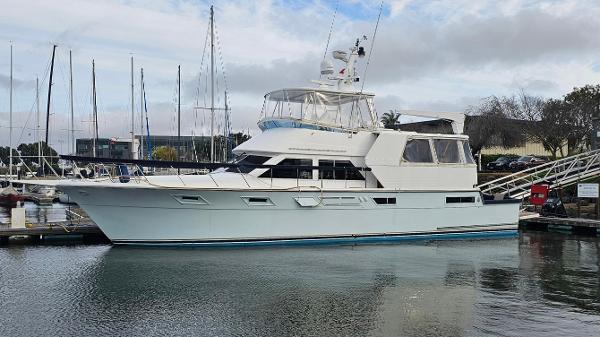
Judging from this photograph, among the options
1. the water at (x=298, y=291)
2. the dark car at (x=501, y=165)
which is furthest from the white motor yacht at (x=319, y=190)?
the dark car at (x=501, y=165)

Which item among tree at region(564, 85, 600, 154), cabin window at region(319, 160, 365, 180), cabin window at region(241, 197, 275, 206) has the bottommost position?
cabin window at region(241, 197, 275, 206)

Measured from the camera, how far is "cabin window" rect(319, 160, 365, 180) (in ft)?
57.3

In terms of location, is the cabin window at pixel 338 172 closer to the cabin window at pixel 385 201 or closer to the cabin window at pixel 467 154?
the cabin window at pixel 385 201

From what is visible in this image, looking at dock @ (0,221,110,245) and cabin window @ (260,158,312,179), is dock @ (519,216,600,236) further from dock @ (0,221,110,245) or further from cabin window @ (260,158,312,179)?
dock @ (0,221,110,245)

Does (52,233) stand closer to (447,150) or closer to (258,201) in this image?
(258,201)

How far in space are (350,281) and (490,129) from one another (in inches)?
1256

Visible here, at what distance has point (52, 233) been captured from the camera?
58.8 feet

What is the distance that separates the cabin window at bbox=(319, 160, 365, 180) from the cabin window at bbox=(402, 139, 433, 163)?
1748 mm

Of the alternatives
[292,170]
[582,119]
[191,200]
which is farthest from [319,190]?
[582,119]

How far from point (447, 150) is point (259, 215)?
706cm

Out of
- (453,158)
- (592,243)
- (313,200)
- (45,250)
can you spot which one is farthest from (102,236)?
(592,243)

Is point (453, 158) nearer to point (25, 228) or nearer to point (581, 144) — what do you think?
point (25, 228)

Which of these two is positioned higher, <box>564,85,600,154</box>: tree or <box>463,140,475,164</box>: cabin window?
<box>564,85,600,154</box>: tree

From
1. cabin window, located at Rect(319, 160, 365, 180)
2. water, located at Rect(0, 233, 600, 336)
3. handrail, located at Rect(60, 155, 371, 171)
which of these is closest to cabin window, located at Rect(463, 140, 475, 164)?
water, located at Rect(0, 233, 600, 336)
